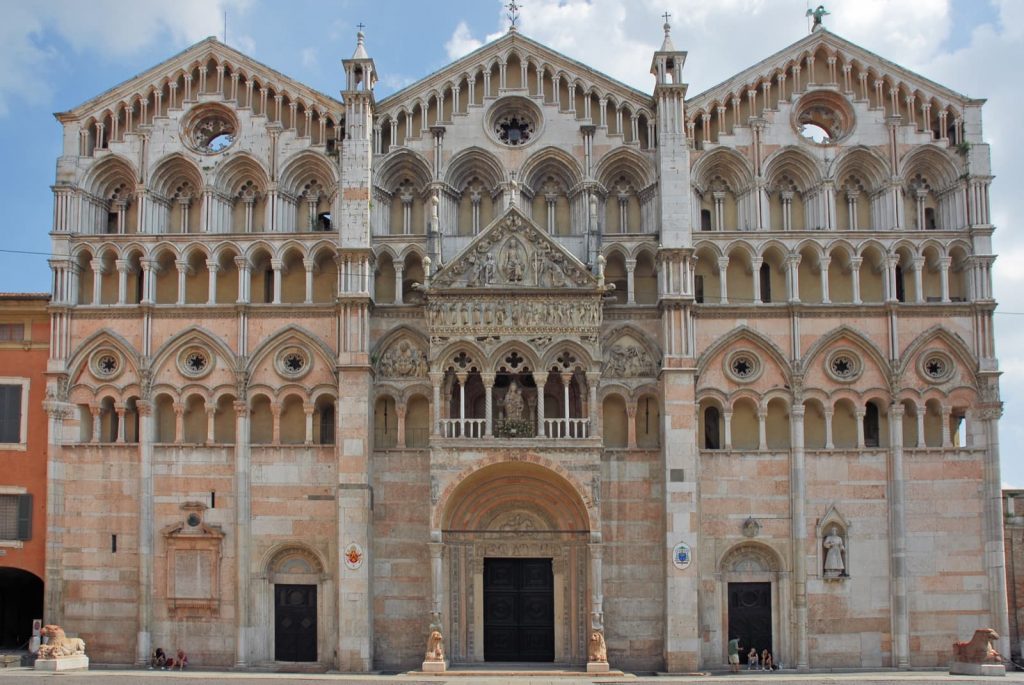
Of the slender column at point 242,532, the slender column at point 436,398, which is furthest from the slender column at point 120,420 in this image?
the slender column at point 436,398

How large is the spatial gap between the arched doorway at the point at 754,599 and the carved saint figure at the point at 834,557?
4.62ft

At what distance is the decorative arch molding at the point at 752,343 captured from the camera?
122 feet

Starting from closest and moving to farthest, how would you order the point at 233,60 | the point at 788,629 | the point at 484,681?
the point at 484,681 < the point at 788,629 < the point at 233,60

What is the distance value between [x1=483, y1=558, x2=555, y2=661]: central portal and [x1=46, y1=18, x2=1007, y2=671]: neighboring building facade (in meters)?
0.10

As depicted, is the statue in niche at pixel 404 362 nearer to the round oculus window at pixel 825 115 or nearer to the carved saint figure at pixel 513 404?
the carved saint figure at pixel 513 404

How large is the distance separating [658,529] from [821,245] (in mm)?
10888

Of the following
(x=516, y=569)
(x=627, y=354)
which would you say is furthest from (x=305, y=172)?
(x=516, y=569)

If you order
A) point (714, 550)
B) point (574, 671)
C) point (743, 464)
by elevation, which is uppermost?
point (743, 464)

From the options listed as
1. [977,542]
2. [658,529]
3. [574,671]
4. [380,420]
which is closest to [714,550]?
[658,529]

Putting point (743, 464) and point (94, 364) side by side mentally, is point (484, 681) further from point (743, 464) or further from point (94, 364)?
point (94, 364)

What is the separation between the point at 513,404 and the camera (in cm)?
3659

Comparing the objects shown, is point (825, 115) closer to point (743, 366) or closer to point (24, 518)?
point (743, 366)

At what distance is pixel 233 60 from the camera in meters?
39.4

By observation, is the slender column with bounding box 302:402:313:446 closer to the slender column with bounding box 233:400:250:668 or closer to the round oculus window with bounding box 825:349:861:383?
the slender column with bounding box 233:400:250:668
